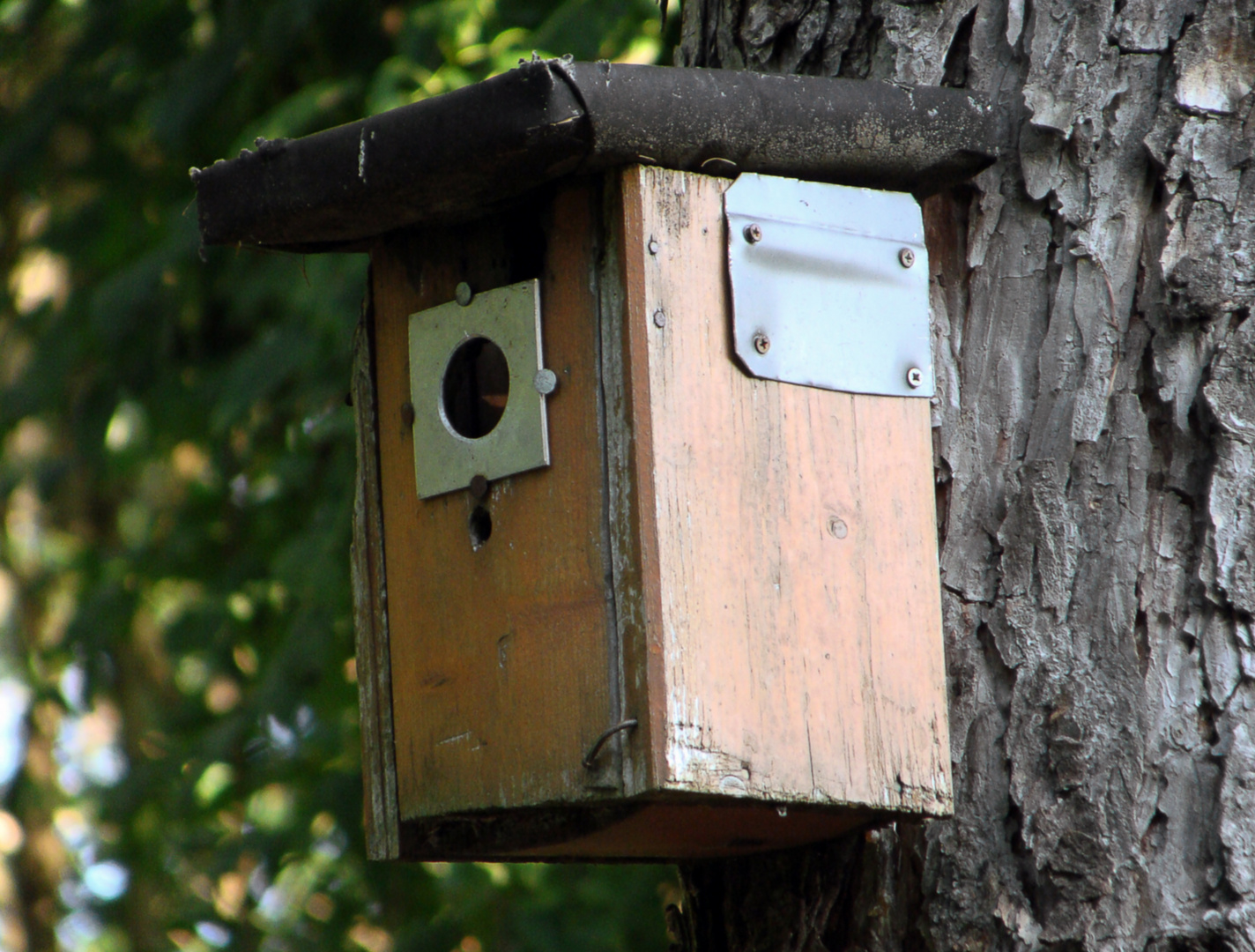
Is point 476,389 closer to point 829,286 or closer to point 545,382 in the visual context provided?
point 545,382

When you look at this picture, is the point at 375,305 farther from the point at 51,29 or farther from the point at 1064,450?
the point at 51,29

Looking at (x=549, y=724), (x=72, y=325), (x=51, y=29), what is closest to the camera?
(x=549, y=724)

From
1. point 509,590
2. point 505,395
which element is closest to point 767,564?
point 509,590

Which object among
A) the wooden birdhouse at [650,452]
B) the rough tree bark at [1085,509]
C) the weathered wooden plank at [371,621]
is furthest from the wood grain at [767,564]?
the weathered wooden plank at [371,621]

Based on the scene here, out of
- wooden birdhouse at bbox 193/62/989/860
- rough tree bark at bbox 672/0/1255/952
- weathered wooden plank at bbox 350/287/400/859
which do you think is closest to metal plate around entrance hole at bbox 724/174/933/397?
wooden birdhouse at bbox 193/62/989/860

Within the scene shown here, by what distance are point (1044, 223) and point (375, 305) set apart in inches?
32.4

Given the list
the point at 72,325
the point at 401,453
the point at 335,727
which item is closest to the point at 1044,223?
the point at 401,453

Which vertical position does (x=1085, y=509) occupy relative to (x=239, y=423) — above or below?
above

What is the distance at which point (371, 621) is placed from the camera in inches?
78.7

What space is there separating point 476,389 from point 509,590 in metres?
0.27

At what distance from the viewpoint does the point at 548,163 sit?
1.71 metres

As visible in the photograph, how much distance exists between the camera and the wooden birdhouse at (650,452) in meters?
1.66

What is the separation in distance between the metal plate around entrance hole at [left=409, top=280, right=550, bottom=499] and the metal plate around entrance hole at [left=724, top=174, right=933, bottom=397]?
23 cm

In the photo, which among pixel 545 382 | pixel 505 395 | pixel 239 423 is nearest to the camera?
pixel 545 382
